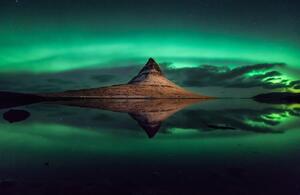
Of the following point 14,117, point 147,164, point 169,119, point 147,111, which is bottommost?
point 147,111

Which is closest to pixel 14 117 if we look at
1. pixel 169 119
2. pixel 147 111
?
pixel 169 119

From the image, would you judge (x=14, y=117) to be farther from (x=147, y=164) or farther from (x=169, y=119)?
(x=147, y=164)

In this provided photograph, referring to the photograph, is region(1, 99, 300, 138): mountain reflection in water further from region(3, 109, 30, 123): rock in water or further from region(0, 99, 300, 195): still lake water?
region(0, 99, 300, 195): still lake water

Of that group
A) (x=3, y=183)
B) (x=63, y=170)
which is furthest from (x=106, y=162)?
(x=3, y=183)

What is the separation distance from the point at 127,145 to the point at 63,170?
5.33m

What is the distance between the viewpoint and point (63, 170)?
9.19 metres

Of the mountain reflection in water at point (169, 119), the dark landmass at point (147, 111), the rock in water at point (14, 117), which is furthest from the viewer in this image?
the rock in water at point (14, 117)

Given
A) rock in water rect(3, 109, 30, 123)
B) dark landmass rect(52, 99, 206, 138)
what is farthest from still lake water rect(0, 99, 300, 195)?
rock in water rect(3, 109, 30, 123)

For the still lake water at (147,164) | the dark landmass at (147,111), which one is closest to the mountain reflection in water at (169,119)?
the dark landmass at (147,111)

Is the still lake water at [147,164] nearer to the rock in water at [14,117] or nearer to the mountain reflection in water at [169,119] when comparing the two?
the mountain reflection in water at [169,119]

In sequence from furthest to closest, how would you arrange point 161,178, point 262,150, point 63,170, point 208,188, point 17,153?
point 262,150
point 17,153
point 63,170
point 161,178
point 208,188

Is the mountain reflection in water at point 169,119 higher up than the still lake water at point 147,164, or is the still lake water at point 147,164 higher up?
the still lake water at point 147,164

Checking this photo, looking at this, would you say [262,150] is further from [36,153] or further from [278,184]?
[36,153]

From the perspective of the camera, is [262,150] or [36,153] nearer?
[36,153]
